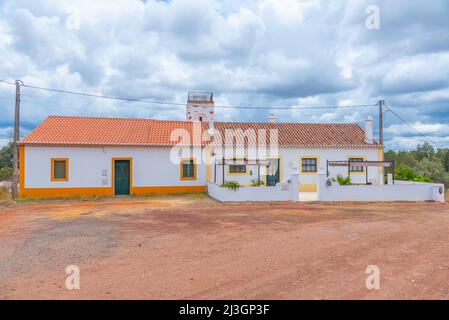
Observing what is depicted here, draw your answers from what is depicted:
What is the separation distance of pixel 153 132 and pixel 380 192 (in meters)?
13.6

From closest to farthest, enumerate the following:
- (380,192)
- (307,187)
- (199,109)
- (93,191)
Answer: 1. (380,192)
2. (93,191)
3. (307,187)
4. (199,109)

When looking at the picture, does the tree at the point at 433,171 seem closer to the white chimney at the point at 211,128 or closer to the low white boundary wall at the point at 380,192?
the low white boundary wall at the point at 380,192

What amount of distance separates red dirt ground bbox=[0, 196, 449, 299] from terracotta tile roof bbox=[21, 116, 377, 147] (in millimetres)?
6957

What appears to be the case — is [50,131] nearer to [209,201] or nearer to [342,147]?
[209,201]

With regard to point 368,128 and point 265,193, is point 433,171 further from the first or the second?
point 265,193

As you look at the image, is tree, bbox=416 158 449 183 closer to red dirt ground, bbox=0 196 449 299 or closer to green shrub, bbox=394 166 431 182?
green shrub, bbox=394 166 431 182

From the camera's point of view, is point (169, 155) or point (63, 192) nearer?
point (63, 192)

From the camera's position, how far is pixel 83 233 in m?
10.5

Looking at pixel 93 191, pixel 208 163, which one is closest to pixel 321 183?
pixel 208 163

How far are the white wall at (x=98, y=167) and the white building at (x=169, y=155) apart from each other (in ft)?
0.16

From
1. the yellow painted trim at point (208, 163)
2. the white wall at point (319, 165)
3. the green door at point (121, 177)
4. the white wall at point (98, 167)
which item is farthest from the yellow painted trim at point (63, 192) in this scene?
the white wall at point (319, 165)

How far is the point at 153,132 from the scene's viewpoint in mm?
23297

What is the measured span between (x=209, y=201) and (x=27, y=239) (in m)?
9.64

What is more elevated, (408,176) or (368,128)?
(368,128)
